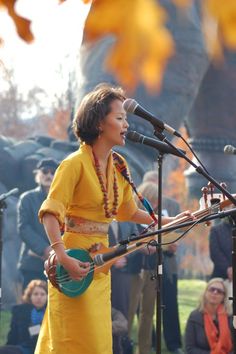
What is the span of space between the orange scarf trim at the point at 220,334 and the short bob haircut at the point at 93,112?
10.5 feet

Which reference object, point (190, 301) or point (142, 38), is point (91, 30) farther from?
point (190, 301)

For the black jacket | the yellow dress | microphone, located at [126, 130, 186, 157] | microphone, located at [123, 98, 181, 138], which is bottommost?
the yellow dress

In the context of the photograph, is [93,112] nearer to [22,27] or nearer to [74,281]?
[74,281]

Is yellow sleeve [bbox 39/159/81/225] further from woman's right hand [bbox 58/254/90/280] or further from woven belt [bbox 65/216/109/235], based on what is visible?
woman's right hand [bbox 58/254/90/280]

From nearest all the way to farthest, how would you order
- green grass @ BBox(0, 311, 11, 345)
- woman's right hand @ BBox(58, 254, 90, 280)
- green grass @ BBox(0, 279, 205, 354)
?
woman's right hand @ BBox(58, 254, 90, 280), green grass @ BBox(0, 311, 11, 345), green grass @ BBox(0, 279, 205, 354)

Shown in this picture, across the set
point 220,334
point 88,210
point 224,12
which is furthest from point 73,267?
point 220,334

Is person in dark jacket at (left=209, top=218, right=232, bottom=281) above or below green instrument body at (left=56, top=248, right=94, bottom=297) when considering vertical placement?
above

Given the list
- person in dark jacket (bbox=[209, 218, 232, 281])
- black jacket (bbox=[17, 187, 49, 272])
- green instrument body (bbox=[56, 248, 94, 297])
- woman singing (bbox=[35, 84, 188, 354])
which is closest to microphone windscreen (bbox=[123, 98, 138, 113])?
woman singing (bbox=[35, 84, 188, 354])

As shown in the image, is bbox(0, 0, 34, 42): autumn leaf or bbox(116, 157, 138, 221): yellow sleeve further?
bbox(116, 157, 138, 221): yellow sleeve

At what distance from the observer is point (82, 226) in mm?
4637

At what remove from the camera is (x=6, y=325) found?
9.79 m

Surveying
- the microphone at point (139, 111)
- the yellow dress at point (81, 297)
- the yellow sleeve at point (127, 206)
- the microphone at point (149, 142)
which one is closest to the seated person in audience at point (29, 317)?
the yellow sleeve at point (127, 206)

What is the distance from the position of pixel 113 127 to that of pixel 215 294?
3264mm

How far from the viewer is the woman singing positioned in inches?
181
